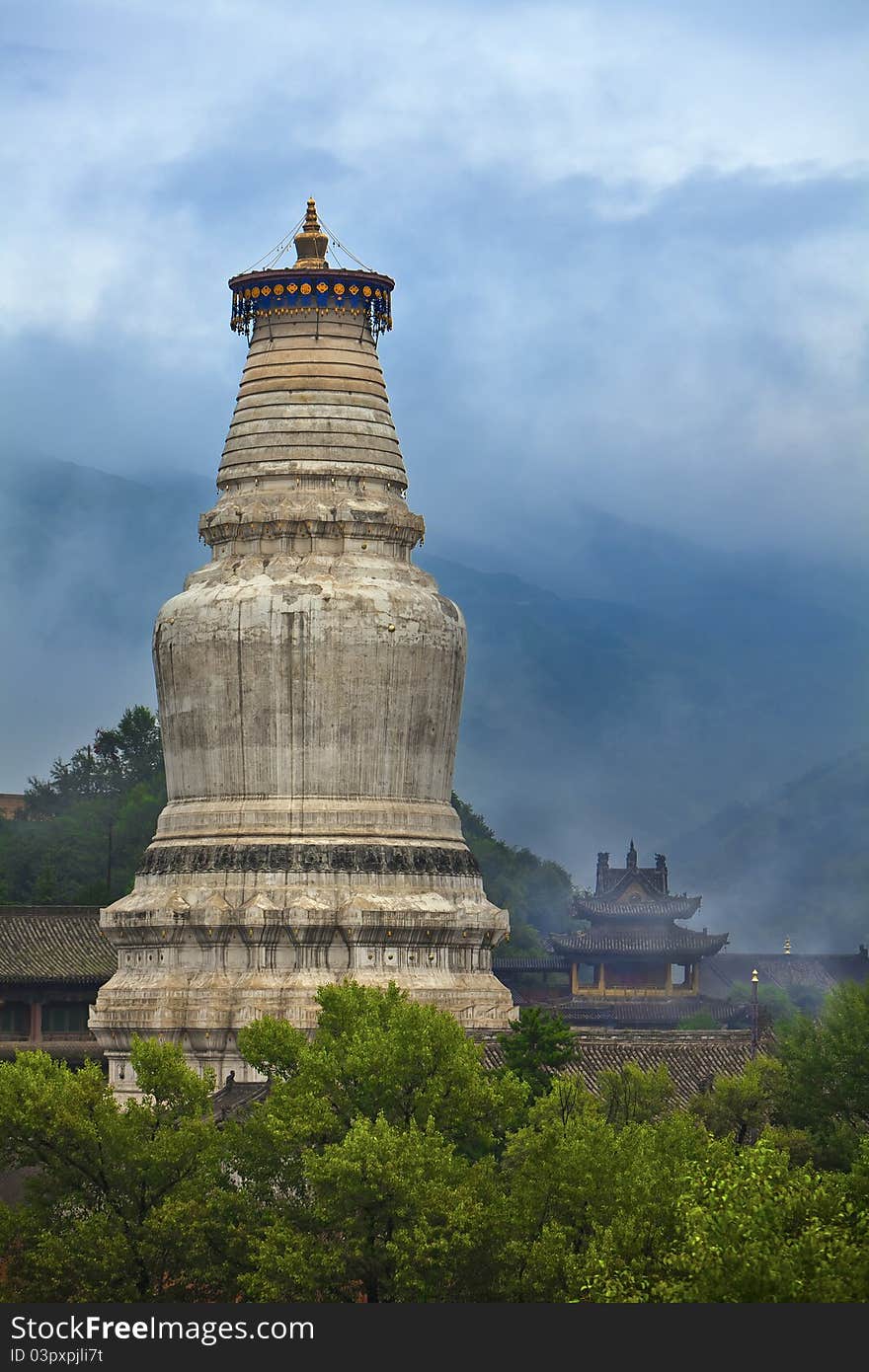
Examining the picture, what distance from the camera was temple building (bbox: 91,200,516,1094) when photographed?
49562 mm

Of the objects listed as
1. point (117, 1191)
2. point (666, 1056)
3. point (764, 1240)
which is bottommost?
point (764, 1240)

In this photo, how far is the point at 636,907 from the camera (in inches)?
3585

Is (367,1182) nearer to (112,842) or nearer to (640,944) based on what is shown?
(112,842)

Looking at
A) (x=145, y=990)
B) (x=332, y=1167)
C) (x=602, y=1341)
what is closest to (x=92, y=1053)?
(x=145, y=990)

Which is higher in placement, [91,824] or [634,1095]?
[91,824]

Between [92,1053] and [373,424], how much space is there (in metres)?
16.8

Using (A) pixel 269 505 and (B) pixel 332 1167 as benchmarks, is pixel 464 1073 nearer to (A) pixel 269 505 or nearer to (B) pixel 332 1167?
(B) pixel 332 1167

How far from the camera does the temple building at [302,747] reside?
49562 millimetres

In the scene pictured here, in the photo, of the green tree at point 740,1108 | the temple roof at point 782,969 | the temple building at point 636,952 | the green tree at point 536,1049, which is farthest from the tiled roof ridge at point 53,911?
the temple roof at point 782,969

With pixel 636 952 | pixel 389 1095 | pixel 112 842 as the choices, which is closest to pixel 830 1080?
pixel 389 1095

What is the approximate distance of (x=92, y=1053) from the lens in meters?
63.3

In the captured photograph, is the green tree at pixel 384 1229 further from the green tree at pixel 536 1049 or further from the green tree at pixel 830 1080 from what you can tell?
the green tree at pixel 830 1080

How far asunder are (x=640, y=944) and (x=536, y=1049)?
141 ft

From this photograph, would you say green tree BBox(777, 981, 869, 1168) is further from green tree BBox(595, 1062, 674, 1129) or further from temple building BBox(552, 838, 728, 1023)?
temple building BBox(552, 838, 728, 1023)
